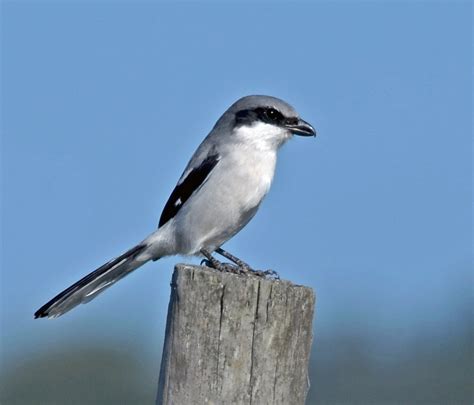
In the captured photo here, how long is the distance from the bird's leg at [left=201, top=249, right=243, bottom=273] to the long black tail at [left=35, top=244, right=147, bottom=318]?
0.44 metres

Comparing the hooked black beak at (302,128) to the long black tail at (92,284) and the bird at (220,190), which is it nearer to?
the bird at (220,190)

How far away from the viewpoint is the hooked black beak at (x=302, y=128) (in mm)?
6719

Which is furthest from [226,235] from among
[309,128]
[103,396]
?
[103,396]

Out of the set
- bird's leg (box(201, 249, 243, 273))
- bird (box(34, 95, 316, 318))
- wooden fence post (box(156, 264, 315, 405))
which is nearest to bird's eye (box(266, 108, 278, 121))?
bird (box(34, 95, 316, 318))

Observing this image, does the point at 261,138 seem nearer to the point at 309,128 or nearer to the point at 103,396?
the point at 309,128

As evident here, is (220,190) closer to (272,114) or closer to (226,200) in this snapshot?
(226,200)

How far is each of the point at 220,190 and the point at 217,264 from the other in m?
0.50

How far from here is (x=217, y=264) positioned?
6.29 meters

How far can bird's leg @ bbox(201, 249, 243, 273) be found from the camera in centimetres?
604

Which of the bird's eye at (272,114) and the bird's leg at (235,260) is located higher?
the bird's eye at (272,114)

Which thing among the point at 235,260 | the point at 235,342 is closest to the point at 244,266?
the point at 235,260

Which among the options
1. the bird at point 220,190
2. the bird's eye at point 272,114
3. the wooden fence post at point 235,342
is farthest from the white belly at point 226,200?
the wooden fence post at point 235,342

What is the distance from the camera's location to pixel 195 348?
414cm

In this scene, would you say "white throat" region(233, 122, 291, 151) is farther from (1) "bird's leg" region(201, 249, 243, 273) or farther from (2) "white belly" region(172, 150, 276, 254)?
(1) "bird's leg" region(201, 249, 243, 273)
